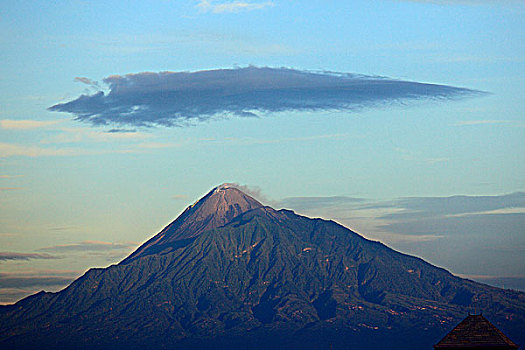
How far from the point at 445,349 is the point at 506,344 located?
23.6 feet

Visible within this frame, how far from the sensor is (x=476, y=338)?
112688mm

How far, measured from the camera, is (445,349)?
11250 cm

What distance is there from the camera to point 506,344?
11212cm

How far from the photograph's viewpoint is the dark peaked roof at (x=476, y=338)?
4422 inches

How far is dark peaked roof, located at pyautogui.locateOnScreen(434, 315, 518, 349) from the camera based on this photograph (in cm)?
11231

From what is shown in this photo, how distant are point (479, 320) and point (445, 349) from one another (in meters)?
5.59

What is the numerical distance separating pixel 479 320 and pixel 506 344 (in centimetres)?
418

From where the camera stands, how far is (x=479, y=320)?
113812 mm
